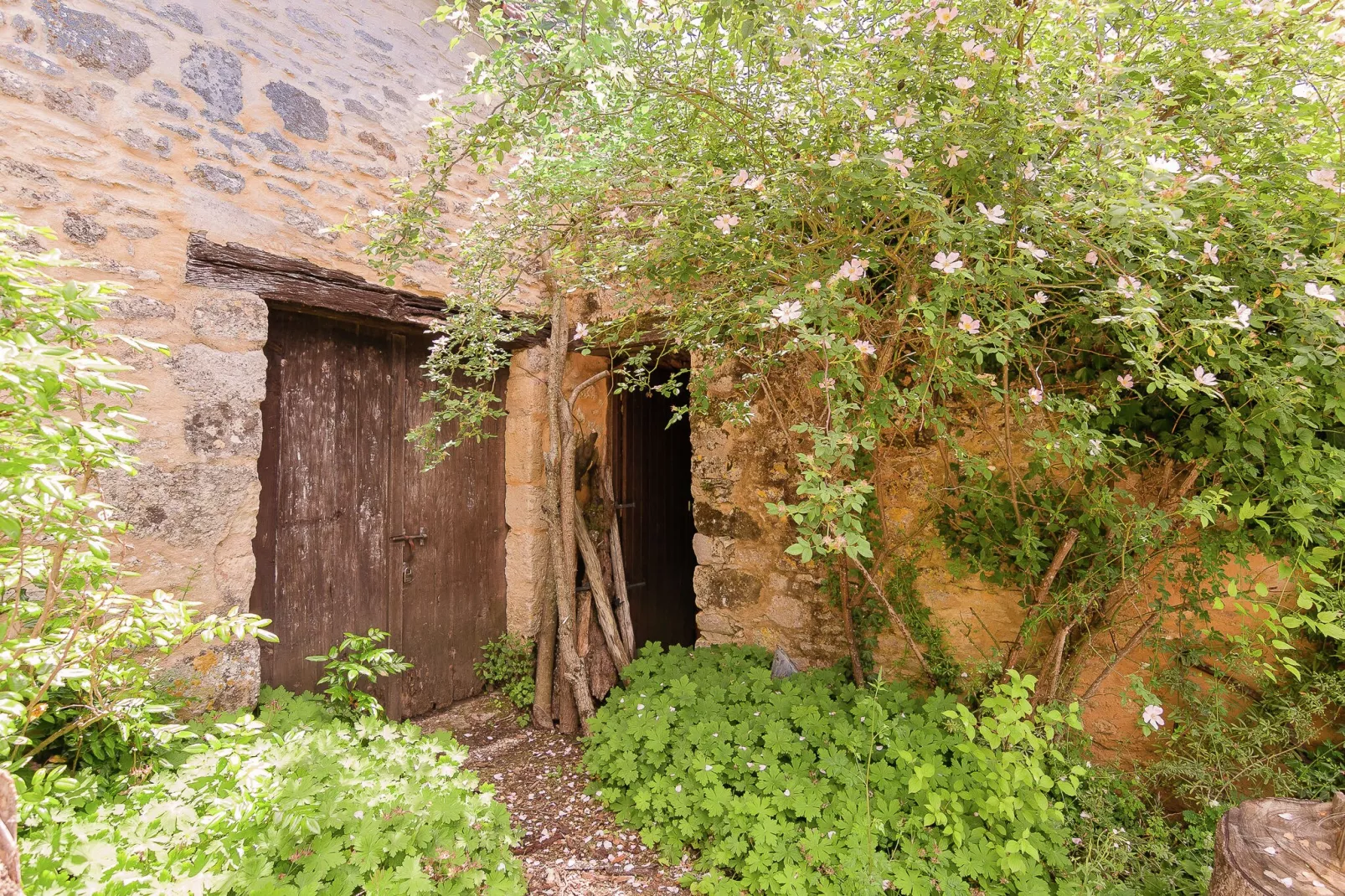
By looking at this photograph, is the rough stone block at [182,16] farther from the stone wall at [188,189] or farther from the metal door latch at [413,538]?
the metal door latch at [413,538]

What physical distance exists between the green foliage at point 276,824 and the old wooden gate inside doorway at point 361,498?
2.76 feet

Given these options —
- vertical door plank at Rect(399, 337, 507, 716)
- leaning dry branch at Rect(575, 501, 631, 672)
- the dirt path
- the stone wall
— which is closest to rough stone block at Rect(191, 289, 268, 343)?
the stone wall

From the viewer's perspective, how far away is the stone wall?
212 centimetres

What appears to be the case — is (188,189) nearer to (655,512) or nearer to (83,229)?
(83,229)

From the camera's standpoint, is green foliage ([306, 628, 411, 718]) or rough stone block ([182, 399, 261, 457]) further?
green foliage ([306, 628, 411, 718])

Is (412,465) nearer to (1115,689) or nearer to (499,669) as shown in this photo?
(499,669)

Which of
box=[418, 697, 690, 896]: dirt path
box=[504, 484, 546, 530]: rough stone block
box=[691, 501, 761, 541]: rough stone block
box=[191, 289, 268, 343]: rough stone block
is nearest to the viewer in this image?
box=[418, 697, 690, 896]: dirt path

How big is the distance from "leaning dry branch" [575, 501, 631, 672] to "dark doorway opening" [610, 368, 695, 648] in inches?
23.7

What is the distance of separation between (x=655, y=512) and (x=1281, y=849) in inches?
132

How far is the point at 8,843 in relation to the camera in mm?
1017

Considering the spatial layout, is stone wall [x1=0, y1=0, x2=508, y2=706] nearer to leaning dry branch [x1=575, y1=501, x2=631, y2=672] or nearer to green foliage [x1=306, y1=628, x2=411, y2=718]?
green foliage [x1=306, y1=628, x2=411, y2=718]

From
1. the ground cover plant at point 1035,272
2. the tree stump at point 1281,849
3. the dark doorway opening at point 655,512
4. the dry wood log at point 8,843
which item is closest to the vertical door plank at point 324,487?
the ground cover plant at point 1035,272

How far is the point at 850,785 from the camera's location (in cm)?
223

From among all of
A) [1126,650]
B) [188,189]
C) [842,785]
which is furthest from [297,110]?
[1126,650]
